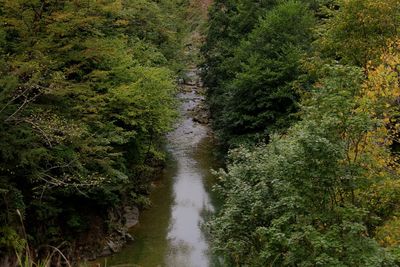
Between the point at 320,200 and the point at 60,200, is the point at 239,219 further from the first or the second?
the point at 60,200

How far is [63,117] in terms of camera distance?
1546 cm

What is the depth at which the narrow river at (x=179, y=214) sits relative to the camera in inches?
725

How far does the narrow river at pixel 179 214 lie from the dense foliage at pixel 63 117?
176cm

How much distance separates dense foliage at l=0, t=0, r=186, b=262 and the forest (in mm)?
72

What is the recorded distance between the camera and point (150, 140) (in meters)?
24.0

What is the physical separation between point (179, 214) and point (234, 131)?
6.38m

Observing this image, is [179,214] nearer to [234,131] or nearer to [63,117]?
[234,131]

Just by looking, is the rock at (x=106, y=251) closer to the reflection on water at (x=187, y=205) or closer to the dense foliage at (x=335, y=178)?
the reflection on water at (x=187, y=205)

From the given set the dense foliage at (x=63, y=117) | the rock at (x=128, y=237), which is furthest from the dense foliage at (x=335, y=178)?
the rock at (x=128, y=237)

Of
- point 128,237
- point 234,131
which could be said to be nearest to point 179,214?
point 128,237

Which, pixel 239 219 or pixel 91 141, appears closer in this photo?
pixel 239 219

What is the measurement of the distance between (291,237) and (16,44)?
1253cm

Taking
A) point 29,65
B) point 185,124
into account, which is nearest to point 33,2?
point 29,65

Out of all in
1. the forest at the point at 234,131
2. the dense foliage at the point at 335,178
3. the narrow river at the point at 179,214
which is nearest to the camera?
the dense foliage at the point at 335,178
